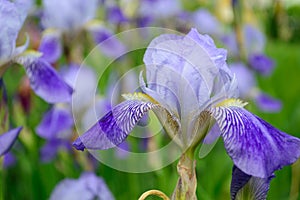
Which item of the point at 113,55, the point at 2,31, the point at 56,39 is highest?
the point at 2,31

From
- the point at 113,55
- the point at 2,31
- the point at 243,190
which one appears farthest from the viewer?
the point at 113,55

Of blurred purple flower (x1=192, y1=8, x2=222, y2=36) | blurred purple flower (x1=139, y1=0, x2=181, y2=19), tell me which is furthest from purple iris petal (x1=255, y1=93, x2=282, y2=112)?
blurred purple flower (x1=139, y1=0, x2=181, y2=19)

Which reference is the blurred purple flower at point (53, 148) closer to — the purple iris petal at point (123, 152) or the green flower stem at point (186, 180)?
the purple iris petal at point (123, 152)

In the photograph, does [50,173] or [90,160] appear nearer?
[90,160]

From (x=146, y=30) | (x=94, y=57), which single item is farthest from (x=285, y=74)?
(x=94, y=57)

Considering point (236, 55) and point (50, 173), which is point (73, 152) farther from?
point (236, 55)
